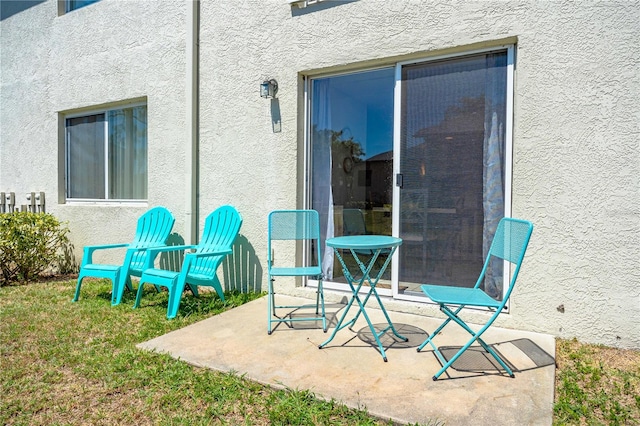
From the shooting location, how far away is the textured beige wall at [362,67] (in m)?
3.22

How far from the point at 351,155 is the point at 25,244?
4.99 metres

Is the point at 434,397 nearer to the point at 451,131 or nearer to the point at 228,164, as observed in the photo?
the point at 451,131

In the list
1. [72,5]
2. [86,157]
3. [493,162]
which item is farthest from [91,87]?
[493,162]

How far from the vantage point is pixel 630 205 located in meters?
3.16

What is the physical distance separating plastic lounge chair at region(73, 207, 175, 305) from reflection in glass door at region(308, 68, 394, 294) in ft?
6.77

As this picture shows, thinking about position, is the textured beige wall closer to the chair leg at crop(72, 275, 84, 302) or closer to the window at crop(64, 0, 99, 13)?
the window at crop(64, 0, 99, 13)

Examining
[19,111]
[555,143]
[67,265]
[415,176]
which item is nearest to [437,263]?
[415,176]

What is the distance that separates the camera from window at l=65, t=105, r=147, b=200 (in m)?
6.11

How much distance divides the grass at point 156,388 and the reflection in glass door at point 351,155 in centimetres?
191

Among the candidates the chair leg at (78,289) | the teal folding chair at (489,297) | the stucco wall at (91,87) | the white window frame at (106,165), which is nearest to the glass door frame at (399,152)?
the teal folding chair at (489,297)

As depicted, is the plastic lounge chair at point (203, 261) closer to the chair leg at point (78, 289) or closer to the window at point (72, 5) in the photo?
the chair leg at point (78, 289)

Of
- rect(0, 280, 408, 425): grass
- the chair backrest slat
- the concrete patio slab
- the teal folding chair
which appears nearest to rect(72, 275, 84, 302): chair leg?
rect(0, 280, 408, 425): grass

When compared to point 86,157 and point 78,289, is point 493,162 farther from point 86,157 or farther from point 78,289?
point 86,157

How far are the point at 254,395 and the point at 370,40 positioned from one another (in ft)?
11.2
